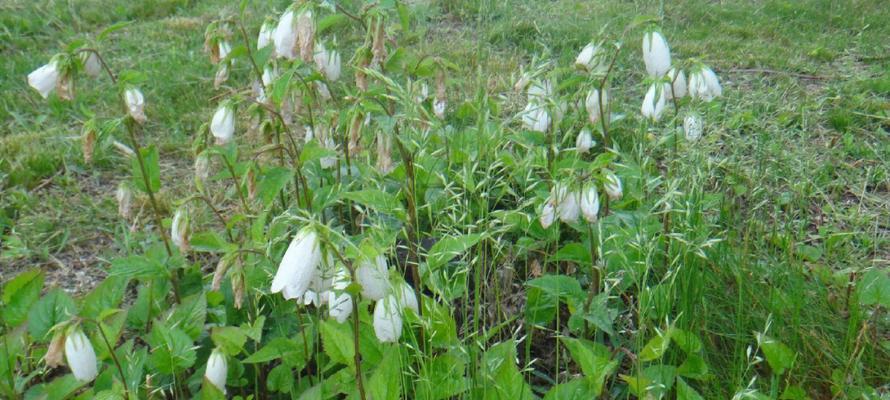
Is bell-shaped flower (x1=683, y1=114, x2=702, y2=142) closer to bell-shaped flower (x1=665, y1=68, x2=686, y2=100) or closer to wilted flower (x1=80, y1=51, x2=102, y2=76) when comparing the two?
bell-shaped flower (x1=665, y1=68, x2=686, y2=100)

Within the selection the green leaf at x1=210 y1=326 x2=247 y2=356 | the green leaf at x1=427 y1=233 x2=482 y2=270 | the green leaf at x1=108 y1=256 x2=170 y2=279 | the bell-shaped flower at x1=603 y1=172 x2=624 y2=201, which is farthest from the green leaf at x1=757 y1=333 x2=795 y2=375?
the green leaf at x1=108 y1=256 x2=170 y2=279

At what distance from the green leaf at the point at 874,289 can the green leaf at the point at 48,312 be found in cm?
217

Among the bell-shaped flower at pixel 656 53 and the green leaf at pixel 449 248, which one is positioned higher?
the bell-shaped flower at pixel 656 53

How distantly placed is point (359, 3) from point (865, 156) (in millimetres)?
3654

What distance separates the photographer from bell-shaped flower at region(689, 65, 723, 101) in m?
2.62

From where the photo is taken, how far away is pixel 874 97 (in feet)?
14.0

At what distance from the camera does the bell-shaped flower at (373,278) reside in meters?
1.59

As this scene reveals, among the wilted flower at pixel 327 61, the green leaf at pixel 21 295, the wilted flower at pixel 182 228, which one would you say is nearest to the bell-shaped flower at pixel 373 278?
the wilted flower at pixel 182 228

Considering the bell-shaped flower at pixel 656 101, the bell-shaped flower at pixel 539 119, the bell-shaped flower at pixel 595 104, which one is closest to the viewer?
the bell-shaped flower at pixel 656 101

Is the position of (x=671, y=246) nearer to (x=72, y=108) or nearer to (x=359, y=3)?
(x=72, y=108)

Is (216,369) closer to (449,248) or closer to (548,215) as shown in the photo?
(449,248)

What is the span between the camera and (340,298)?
6.26ft

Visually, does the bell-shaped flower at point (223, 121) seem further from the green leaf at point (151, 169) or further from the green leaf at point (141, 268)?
the green leaf at point (141, 268)

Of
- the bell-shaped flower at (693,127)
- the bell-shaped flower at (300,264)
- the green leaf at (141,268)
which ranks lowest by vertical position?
the green leaf at (141,268)
